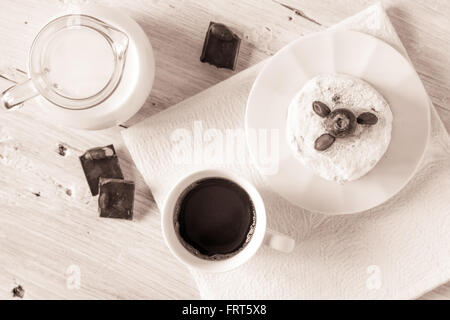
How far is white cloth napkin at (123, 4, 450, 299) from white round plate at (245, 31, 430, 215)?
A: 0.22 ft

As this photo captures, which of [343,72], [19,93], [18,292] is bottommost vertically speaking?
[18,292]

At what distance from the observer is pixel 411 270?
90 centimetres

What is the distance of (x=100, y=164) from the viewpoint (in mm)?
906

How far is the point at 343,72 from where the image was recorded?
0.83m

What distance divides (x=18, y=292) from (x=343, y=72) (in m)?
0.76

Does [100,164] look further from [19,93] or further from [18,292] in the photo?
[18,292]

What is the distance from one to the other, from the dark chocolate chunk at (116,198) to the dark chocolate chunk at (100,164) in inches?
0.8

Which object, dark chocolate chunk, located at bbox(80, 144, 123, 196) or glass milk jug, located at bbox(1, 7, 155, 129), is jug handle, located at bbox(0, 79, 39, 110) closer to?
glass milk jug, located at bbox(1, 7, 155, 129)

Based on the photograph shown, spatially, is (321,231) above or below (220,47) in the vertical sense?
below

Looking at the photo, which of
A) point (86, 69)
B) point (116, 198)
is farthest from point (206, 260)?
point (86, 69)

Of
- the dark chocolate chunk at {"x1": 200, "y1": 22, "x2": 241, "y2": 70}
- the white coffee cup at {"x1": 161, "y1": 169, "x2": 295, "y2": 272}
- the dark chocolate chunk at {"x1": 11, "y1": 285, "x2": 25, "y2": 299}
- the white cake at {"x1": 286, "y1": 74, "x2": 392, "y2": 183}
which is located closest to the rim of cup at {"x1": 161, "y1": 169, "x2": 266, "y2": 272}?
the white coffee cup at {"x1": 161, "y1": 169, "x2": 295, "y2": 272}

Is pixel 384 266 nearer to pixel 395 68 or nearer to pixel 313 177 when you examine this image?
pixel 313 177

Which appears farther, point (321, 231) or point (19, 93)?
point (321, 231)
